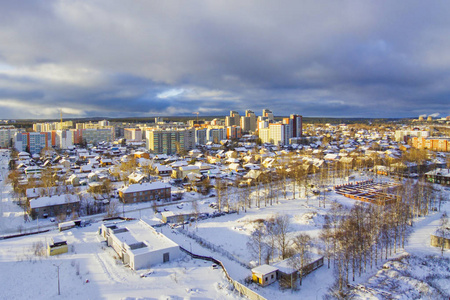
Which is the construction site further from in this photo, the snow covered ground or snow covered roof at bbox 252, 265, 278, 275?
the snow covered ground

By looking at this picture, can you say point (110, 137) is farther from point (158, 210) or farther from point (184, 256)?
point (184, 256)

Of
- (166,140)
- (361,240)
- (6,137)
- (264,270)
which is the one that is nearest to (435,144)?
(166,140)

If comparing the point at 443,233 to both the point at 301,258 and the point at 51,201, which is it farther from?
the point at 51,201

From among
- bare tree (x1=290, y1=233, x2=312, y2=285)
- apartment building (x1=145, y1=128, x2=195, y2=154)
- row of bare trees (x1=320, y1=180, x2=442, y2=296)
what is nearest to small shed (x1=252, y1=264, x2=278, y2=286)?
bare tree (x1=290, y1=233, x2=312, y2=285)

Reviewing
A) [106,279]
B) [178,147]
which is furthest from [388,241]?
[178,147]

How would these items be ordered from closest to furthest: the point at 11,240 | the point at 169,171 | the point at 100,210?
the point at 11,240
the point at 100,210
the point at 169,171

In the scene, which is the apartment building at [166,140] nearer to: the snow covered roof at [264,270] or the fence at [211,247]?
the fence at [211,247]
